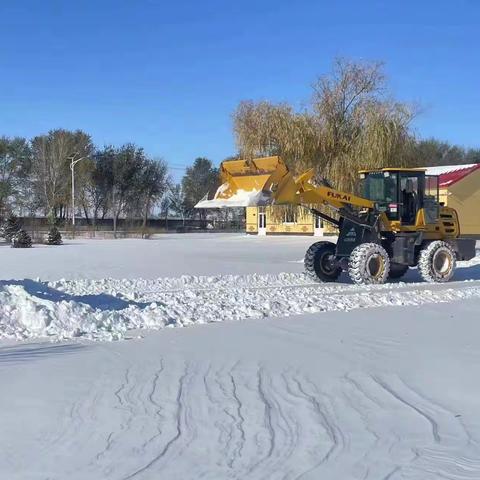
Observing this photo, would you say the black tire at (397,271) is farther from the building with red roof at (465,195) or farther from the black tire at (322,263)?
the building with red roof at (465,195)

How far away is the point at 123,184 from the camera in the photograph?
77812mm

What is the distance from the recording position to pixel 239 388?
6.56 metres

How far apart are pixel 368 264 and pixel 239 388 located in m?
10.7

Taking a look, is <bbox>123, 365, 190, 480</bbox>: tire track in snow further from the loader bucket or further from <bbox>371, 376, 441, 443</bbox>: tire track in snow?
the loader bucket

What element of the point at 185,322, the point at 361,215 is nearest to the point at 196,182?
the point at 361,215

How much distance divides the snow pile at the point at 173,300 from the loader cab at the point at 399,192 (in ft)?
7.12

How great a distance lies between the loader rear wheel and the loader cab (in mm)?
1607

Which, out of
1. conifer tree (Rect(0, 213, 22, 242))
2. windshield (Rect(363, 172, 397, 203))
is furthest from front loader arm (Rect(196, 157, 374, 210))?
conifer tree (Rect(0, 213, 22, 242))

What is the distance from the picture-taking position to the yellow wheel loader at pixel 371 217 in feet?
54.9

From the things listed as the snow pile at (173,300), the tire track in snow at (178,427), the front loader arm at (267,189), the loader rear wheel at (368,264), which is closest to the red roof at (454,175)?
the front loader arm at (267,189)

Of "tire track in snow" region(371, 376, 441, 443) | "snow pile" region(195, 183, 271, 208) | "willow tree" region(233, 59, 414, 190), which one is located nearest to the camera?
"tire track in snow" region(371, 376, 441, 443)

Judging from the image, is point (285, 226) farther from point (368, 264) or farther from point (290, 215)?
point (368, 264)

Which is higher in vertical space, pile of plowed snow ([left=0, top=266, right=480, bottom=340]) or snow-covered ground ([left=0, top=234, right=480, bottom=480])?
pile of plowed snow ([left=0, top=266, right=480, bottom=340])

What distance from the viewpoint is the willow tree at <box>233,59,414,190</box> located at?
1229 inches
